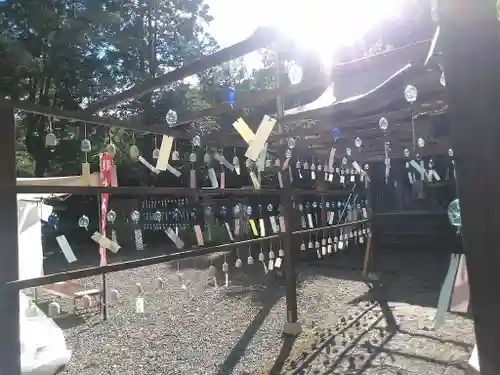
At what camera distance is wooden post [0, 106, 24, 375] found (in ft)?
6.00

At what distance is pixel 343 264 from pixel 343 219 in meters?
3.67

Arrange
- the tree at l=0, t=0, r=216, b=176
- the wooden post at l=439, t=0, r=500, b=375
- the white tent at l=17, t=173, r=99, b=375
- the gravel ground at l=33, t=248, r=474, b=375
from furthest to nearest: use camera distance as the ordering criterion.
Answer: the tree at l=0, t=0, r=216, b=176, the gravel ground at l=33, t=248, r=474, b=375, the white tent at l=17, t=173, r=99, b=375, the wooden post at l=439, t=0, r=500, b=375

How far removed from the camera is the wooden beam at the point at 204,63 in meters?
1.96

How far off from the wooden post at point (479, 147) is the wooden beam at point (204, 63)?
1.12 meters

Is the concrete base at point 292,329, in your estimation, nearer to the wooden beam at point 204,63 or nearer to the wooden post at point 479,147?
the wooden beam at point 204,63

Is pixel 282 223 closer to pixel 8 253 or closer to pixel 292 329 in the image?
pixel 292 329

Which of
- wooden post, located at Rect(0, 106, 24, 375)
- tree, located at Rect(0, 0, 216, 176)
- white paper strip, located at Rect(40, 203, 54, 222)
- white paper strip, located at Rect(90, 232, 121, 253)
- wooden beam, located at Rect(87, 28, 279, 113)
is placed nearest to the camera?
wooden post, located at Rect(0, 106, 24, 375)

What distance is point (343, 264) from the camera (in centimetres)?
999

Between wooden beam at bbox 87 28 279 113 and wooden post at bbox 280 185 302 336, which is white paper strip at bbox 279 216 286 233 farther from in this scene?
wooden beam at bbox 87 28 279 113

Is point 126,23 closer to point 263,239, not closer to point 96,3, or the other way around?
point 96,3

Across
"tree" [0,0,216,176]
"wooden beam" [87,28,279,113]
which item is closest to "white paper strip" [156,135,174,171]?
"wooden beam" [87,28,279,113]

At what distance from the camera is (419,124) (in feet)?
13.0

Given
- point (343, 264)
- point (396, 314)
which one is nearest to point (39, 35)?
point (343, 264)

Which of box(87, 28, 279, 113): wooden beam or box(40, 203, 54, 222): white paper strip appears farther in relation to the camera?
box(40, 203, 54, 222): white paper strip
